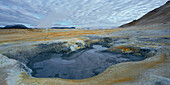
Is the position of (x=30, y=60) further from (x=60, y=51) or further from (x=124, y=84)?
(x=124, y=84)

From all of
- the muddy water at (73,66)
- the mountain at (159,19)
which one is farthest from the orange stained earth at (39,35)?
the mountain at (159,19)

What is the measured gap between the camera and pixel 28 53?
23.1ft

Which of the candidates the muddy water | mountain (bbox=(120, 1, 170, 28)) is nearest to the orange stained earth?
the muddy water

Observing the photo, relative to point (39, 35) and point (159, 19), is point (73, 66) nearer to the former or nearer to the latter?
point (39, 35)

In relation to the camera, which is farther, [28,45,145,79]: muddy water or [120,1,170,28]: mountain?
[120,1,170,28]: mountain

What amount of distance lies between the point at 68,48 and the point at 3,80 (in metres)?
5.98

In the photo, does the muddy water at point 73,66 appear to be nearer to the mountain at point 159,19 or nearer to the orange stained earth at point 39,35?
the orange stained earth at point 39,35

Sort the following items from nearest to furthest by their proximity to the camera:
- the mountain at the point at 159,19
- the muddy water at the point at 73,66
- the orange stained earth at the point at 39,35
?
the muddy water at the point at 73,66, the orange stained earth at the point at 39,35, the mountain at the point at 159,19

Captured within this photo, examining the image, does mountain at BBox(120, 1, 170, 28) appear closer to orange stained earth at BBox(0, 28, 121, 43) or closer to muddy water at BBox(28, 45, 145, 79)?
orange stained earth at BBox(0, 28, 121, 43)

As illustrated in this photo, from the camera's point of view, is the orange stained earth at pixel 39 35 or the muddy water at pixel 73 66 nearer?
the muddy water at pixel 73 66

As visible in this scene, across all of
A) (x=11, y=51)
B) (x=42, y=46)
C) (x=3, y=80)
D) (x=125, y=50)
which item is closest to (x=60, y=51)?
(x=42, y=46)

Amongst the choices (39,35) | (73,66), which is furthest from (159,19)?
(39,35)

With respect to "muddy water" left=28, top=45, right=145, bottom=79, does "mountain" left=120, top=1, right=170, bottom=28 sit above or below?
above

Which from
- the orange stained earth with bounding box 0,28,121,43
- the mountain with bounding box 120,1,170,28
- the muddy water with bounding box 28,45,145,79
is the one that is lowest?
the muddy water with bounding box 28,45,145,79
